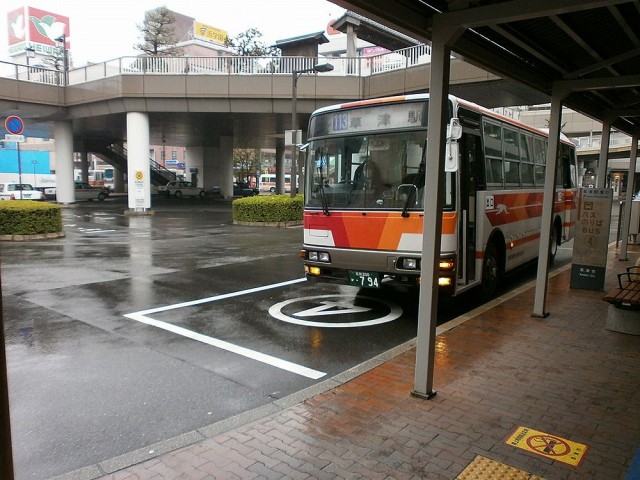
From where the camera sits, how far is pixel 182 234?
60.1ft

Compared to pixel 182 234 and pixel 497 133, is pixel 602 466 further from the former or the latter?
pixel 182 234

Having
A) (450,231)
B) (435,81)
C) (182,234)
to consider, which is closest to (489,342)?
(450,231)

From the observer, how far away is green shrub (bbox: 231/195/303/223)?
21328 millimetres

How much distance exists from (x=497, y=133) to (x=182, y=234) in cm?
1278

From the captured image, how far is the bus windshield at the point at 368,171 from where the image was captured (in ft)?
22.5

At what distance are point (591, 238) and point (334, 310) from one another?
4.60 metres

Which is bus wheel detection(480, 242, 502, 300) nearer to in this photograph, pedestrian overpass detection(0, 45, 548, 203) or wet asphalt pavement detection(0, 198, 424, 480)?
wet asphalt pavement detection(0, 198, 424, 480)

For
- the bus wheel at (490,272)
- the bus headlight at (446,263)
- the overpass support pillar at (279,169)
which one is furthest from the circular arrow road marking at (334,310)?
the overpass support pillar at (279,169)

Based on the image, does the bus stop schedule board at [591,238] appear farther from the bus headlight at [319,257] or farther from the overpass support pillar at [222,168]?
the overpass support pillar at [222,168]

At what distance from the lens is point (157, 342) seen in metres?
6.25

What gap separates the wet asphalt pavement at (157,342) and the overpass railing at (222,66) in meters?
13.8

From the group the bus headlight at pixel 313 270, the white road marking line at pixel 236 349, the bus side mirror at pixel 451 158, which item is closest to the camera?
the bus side mirror at pixel 451 158

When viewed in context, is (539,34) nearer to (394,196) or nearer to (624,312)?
(394,196)

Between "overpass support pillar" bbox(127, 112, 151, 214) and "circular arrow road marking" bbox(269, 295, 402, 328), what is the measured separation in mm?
20333
